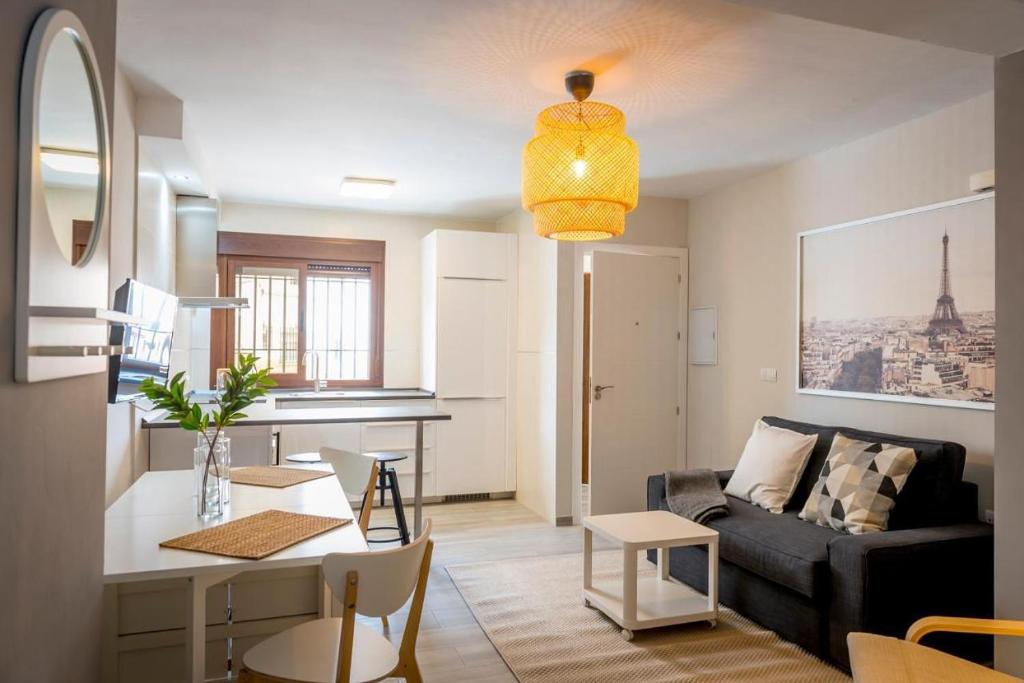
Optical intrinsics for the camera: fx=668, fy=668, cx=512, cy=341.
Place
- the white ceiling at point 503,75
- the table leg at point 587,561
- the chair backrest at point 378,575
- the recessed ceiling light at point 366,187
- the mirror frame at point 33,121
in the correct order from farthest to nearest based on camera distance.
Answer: the recessed ceiling light at point 366,187 < the table leg at point 587,561 < the white ceiling at point 503,75 < the chair backrest at point 378,575 < the mirror frame at point 33,121

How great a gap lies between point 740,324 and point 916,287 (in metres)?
1.33

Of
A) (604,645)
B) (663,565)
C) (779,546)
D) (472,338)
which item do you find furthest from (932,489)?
(472,338)

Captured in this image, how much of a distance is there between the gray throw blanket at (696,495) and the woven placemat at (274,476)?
72.4 inches

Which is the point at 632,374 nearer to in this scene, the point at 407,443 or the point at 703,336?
the point at 703,336

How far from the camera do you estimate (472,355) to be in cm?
553

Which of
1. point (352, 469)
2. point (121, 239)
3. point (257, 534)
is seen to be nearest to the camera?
point (257, 534)

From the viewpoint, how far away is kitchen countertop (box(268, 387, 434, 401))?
5.22m

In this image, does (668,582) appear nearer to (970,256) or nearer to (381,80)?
(970,256)

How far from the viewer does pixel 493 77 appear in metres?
2.87

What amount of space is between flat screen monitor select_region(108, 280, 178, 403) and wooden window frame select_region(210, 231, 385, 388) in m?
2.41

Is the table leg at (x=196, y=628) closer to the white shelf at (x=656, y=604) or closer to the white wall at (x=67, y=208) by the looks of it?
the white wall at (x=67, y=208)

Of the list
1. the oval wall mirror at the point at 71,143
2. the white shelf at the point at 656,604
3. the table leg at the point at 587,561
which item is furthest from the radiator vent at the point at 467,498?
→ the oval wall mirror at the point at 71,143

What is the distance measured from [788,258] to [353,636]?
3486 millimetres

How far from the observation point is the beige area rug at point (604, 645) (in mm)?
2672
